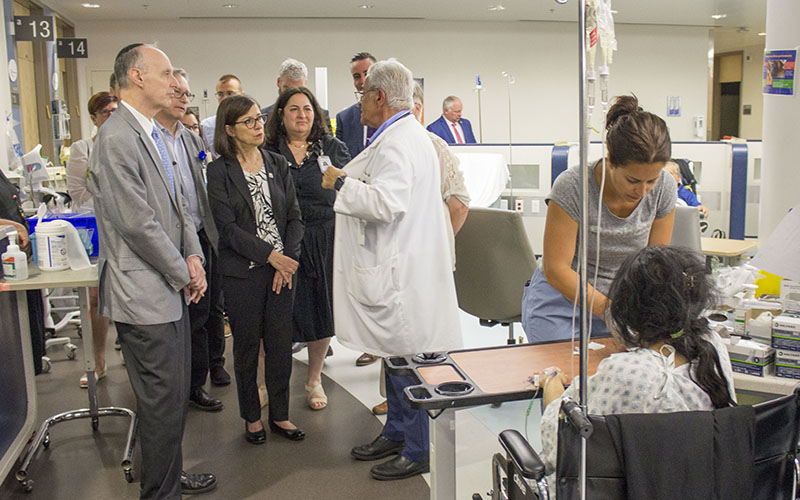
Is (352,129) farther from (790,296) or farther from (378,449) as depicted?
(790,296)

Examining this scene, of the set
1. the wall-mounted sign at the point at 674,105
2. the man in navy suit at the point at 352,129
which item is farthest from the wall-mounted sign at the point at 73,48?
the wall-mounted sign at the point at 674,105

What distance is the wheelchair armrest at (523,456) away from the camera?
4.00ft

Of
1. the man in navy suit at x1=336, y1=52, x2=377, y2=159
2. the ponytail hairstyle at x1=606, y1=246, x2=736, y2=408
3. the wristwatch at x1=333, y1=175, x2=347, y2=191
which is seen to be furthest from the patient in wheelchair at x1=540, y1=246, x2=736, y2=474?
the man in navy suit at x1=336, y1=52, x2=377, y2=159

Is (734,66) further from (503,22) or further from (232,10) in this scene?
(232,10)

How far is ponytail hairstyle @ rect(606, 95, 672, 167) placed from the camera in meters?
1.76

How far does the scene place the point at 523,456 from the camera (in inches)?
49.3

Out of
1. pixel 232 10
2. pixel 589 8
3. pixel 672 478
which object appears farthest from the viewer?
pixel 232 10

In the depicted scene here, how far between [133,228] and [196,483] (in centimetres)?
102

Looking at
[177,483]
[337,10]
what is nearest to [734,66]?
[337,10]

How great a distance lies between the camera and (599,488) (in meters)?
1.15

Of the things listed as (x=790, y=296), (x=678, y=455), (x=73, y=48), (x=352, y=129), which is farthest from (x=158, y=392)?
(x=73, y=48)

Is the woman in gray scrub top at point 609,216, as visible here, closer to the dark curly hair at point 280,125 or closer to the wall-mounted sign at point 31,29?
the dark curly hair at point 280,125

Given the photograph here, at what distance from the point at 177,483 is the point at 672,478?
169cm

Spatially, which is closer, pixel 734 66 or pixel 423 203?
pixel 423 203
